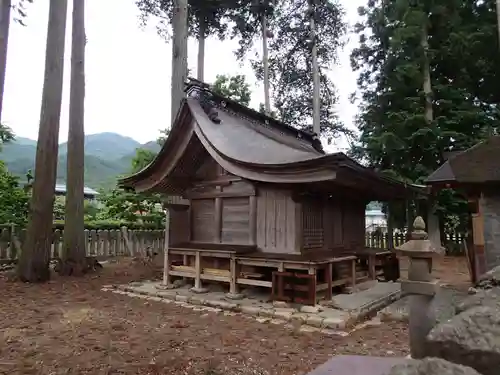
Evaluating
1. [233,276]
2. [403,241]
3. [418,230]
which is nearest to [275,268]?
[233,276]

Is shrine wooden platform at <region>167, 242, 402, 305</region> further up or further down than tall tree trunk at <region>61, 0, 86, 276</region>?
further down

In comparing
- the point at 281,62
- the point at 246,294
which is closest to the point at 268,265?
the point at 246,294

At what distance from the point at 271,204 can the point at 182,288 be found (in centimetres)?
282

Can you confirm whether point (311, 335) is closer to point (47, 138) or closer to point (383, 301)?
point (383, 301)

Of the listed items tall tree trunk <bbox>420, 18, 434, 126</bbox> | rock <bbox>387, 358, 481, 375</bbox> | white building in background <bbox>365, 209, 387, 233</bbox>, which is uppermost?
tall tree trunk <bbox>420, 18, 434, 126</bbox>

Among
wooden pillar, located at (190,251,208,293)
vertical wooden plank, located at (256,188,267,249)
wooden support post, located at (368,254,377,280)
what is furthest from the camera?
wooden support post, located at (368,254,377,280)

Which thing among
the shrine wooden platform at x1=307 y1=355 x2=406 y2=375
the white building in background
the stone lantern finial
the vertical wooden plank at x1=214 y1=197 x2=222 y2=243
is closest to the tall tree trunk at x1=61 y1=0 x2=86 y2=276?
the vertical wooden plank at x1=214 y1=197 x2=222 y2=243

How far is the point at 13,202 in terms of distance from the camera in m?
12.7

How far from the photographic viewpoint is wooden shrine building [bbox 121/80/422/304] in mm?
6988

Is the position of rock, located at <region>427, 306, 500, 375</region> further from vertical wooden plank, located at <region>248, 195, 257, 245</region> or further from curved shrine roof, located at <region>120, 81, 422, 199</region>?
vertical wooden plank, located at <region>248, 195, 257, 245</region>

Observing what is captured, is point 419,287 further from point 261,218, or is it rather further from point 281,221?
point 261,218

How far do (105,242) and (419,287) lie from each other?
11571 mm

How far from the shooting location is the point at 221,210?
8.69 m

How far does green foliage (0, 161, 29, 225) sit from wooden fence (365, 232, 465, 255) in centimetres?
1299
